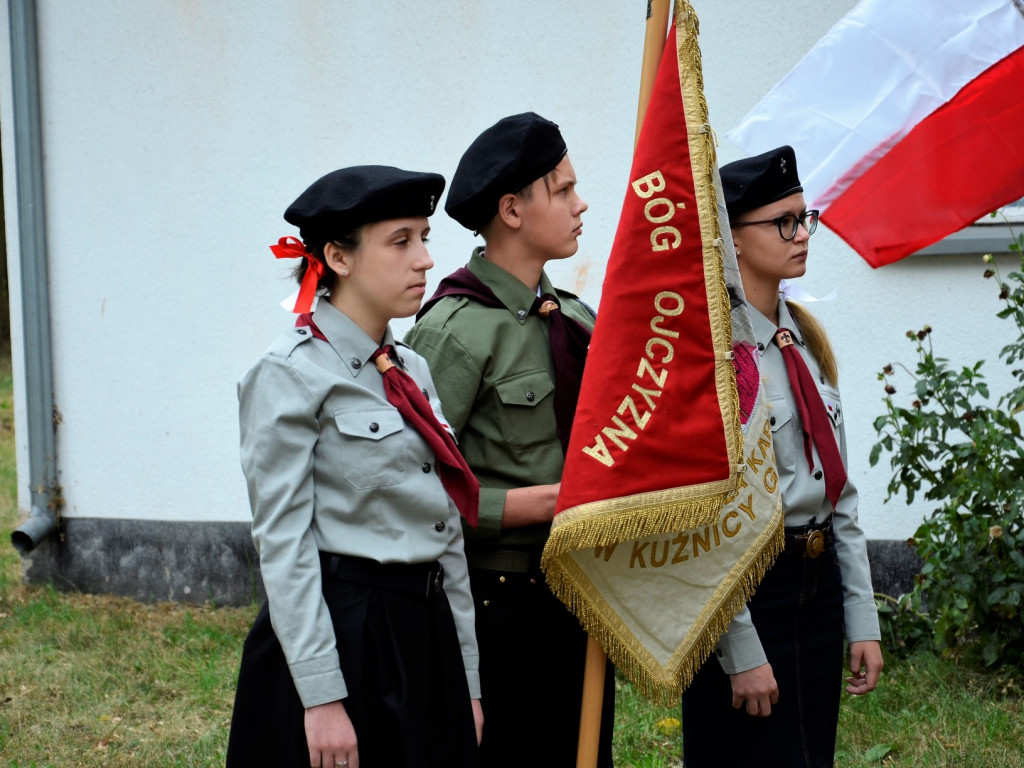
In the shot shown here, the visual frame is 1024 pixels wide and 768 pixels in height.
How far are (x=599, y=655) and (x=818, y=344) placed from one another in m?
0.96

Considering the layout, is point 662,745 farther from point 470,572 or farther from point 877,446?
point 470,572

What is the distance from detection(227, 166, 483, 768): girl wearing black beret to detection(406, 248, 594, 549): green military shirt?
174mm

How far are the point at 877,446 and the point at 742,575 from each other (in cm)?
197

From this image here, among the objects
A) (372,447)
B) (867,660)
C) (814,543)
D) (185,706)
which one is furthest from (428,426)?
(185,706)

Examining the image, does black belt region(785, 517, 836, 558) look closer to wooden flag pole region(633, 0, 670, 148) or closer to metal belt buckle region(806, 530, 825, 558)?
metal belt buckle region(806, 530, 825, 558)

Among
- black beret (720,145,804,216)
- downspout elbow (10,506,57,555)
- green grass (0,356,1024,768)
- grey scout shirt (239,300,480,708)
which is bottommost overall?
green grass (0,356,1024,768)

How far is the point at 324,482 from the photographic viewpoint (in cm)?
219

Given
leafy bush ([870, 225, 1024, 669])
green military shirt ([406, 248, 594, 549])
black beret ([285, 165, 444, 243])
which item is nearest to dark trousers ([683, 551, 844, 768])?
green military shirt ([406, 248, 594, 549])

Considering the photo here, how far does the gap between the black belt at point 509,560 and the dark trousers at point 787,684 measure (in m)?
0.46

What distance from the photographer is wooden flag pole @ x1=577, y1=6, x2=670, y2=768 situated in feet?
7.72

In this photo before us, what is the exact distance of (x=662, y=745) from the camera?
3.92 m

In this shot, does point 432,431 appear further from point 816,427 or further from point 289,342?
point 816,427

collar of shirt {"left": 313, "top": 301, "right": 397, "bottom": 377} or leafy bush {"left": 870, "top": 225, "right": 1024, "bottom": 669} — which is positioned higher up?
collar of shirt {"left": 313, "top": 301, "right": 397, "bottom": 377}

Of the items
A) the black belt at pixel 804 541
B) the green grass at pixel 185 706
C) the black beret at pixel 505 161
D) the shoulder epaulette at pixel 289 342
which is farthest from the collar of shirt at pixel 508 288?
the green grass at pixel 185 706
